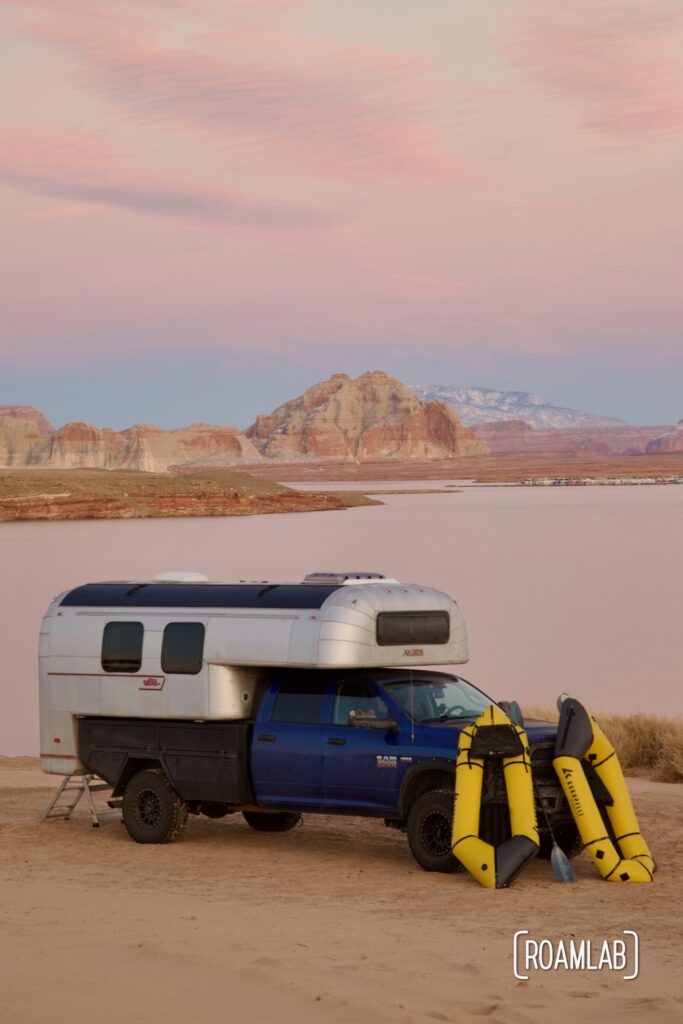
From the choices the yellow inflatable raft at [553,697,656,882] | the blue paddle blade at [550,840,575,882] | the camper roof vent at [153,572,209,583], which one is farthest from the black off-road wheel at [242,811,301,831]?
the yellow inflatable raft at [553,697,656,882]

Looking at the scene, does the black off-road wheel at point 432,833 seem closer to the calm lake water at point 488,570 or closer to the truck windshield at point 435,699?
the truck windshield at point 435,699

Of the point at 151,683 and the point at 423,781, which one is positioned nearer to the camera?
the point at 423,781

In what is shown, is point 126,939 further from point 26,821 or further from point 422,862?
point 26,821

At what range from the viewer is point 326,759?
40.8 feet

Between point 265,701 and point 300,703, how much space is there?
33 cm

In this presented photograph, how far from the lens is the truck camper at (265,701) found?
480 inches

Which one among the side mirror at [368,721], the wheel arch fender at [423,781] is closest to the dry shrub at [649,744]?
the wheel arch fender at [423,781]

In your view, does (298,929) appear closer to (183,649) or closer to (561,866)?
(561,866)

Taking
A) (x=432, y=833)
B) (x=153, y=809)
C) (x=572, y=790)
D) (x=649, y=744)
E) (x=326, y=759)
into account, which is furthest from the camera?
(x=649, y=744)

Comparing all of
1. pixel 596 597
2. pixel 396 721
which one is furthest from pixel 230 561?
pixel 396 721

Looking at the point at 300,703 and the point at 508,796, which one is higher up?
the point at 300,703

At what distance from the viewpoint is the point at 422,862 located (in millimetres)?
12086

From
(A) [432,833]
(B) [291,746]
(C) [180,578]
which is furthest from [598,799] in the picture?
(C) [180,578]

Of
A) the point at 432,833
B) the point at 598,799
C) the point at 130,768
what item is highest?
the point at 598,799
